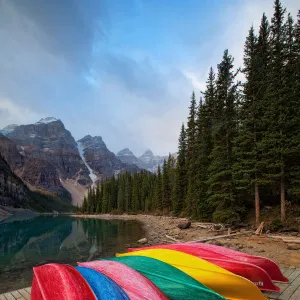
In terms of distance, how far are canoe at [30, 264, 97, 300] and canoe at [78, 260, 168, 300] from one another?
72 cm

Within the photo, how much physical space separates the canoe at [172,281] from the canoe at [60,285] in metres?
1.20

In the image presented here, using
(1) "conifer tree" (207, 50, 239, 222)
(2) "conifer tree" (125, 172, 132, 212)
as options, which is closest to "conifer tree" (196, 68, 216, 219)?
(1) "conifer tree" (207, 50, 239, 222)

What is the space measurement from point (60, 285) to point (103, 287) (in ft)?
2.56

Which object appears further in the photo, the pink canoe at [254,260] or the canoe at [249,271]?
the pink canoe at [254,260]

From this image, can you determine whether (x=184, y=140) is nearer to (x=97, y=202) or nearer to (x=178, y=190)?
(x=178, y=190)

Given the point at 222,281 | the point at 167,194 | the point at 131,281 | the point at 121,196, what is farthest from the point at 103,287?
the point at 121,196

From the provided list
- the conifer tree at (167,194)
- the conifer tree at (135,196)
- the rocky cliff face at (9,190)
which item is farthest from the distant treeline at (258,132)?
the rocky cliff face at (9,190)

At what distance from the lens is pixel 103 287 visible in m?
4.59

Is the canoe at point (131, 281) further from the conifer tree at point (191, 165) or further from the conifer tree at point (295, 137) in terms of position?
the conifer tree at point (191, 165)

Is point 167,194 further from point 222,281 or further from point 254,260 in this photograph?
point 222,281

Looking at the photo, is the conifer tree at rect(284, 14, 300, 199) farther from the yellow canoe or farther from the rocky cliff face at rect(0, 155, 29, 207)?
the rocky cliff face at rect(0, 155, 29, 207)

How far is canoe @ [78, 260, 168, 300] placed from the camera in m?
4.47

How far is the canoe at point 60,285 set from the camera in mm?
4160

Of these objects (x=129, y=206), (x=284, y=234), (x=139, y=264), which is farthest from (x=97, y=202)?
(x=139, y=264)
